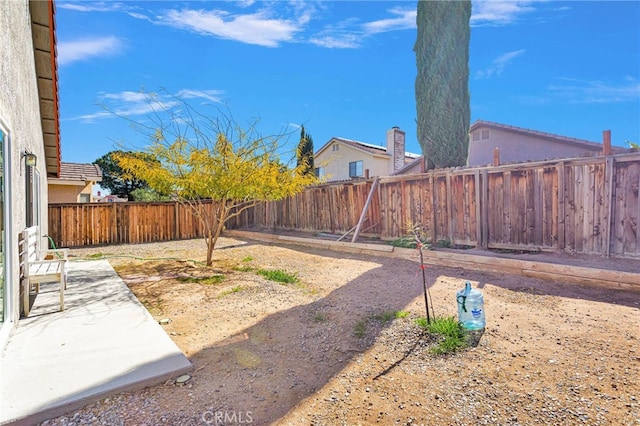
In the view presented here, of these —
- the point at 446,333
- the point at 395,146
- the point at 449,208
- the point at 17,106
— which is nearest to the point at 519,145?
the point at 395,146

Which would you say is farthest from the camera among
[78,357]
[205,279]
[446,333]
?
[205,279]

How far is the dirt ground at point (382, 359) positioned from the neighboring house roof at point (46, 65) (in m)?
3.85

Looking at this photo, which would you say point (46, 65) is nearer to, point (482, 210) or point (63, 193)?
point (482, 210)

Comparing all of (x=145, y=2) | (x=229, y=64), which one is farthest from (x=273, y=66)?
(x=145, y=2)

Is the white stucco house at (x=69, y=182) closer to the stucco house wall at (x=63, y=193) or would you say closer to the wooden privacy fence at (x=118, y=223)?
the stucco house wall at (x=63, y=193)

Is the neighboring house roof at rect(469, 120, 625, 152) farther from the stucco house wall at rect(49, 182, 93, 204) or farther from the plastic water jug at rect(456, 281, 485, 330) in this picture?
the stucco house wall at rect(49, 182, 93, 204)

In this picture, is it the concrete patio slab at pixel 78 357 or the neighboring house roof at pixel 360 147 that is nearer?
the concrete patio slab at pixel 78 357

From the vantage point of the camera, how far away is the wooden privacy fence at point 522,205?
19.8 feet

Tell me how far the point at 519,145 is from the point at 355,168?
30.2 feet

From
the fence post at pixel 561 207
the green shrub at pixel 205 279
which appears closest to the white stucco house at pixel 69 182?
the green shrub at pixel 205 279

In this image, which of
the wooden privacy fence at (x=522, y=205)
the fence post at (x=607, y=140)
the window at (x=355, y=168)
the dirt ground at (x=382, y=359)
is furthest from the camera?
the window at (x=355, y=168)

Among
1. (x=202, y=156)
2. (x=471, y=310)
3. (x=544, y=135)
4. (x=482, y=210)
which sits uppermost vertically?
(x=544, y=135)

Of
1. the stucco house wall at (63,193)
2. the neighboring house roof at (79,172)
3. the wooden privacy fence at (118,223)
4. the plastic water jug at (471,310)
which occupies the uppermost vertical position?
the neighboring house roof at (79,172)

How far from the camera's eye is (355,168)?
2078 centimetres
